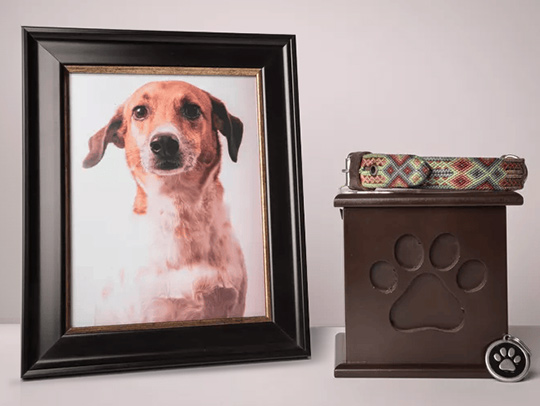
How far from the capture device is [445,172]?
0.74m

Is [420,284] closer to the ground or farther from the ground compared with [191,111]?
closer to the ground

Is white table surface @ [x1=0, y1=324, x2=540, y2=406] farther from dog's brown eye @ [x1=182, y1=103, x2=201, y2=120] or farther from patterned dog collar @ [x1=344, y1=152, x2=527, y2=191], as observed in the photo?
dog's brown eye @ [x1=182, y1=103, x2=201, y2=120]

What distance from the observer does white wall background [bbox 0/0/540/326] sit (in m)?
1.22

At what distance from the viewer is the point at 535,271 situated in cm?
125

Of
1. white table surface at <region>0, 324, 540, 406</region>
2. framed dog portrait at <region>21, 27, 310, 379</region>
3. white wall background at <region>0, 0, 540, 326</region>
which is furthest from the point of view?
white wall background at <region>0, 0, 540, 326</region>

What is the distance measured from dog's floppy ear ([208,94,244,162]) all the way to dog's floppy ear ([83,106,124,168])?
134 mm

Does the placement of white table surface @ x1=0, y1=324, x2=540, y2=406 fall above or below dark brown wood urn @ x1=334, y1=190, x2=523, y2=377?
below

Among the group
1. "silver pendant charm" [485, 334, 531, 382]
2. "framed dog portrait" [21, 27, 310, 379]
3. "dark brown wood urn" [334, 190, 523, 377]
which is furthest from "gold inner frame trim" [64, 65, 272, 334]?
"silver pendant charm" [485, 334, 531, 382]

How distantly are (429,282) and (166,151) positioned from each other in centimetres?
40

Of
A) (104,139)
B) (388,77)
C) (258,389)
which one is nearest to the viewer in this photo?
(258,389)

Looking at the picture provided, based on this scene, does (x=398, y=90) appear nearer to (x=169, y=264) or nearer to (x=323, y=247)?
(x=323, y=247)

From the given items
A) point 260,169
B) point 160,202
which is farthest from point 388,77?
point 160,202

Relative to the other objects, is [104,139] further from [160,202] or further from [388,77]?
[388,77]

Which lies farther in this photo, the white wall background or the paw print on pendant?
the white wall background
